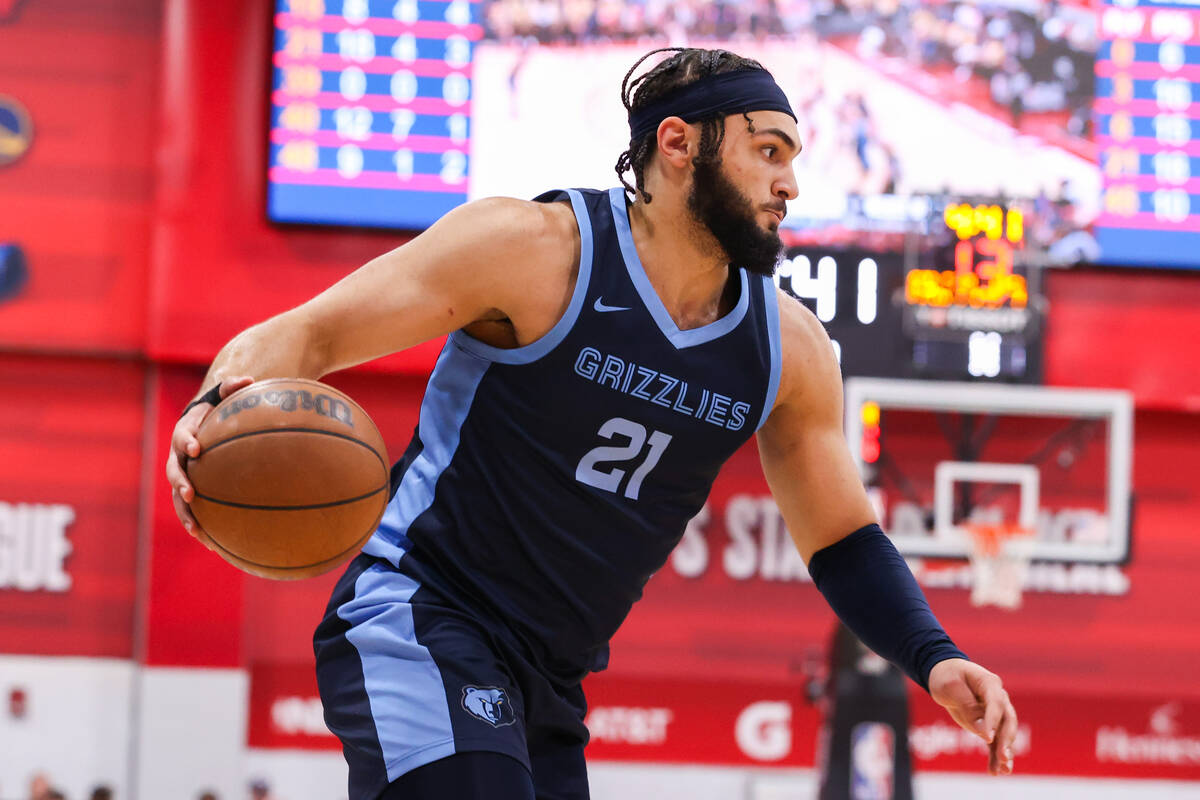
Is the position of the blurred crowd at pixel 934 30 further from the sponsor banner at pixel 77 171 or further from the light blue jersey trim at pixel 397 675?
the light blue jersey trim at pixel 397 675

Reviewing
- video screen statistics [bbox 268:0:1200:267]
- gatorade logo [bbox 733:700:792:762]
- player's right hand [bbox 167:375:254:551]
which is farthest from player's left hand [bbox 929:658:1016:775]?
gatorade logo [bbox 733:700:792:762]

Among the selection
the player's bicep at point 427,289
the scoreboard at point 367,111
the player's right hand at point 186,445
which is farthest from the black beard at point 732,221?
the scoreboard at point 367,111

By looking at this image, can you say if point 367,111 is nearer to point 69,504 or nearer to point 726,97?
point 69,504

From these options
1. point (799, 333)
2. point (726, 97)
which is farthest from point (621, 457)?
point (726, 97)

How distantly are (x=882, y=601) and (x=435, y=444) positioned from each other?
903mm

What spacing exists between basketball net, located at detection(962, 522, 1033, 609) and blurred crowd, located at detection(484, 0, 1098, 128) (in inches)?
72.4

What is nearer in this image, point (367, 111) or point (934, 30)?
point (367, 111)

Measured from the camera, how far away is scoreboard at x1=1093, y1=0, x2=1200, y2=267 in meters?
5.72

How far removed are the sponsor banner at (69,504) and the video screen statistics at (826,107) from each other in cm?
124

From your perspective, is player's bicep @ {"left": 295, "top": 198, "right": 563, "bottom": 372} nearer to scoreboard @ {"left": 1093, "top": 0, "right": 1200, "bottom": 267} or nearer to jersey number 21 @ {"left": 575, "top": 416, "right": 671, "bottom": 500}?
jersey number 21 @ {"left": 575, "top": 416, "right": 671, "bottom": 500}

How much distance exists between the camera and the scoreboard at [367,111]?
5.45m

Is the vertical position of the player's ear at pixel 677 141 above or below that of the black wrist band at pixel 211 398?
above

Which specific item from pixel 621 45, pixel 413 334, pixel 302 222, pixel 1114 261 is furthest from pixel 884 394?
pixel 413 334

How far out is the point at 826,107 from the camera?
5633mm
